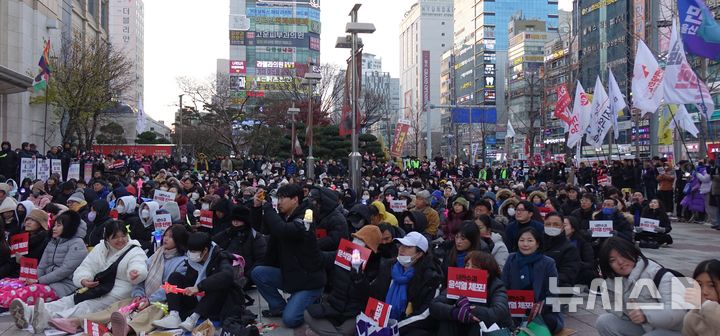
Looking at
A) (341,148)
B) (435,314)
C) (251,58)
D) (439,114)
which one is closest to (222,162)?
(341,148)

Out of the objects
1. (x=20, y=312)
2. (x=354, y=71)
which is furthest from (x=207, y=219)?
(x=354, y=71)

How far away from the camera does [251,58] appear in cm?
9981

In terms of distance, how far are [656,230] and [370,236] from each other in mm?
8689

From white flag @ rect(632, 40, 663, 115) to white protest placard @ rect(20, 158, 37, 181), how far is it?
16.3 m

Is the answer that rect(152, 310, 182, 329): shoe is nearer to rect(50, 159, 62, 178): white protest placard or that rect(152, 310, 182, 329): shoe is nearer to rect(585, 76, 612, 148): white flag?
rect(50, 159, 62, 178): white protest placard

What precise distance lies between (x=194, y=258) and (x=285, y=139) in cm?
3364

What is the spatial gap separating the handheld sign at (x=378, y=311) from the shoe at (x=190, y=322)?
1.81 metres

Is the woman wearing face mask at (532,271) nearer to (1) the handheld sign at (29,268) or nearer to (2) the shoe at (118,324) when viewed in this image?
(2) the shoe at (118,324)

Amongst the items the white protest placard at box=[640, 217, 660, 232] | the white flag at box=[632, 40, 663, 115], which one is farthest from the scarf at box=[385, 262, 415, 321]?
the white flag at box=[632, 40, 663, 115]

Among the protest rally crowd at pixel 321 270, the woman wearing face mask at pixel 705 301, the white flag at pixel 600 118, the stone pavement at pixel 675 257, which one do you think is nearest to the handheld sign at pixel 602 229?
the protest rally crowd at pixel 321 270

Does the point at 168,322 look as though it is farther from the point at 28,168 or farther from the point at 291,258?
the point at 28,168

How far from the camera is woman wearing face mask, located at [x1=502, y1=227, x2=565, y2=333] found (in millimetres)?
5852

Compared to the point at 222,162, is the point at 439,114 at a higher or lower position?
higher

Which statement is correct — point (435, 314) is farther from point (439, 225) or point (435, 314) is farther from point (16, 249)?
point (16, 249)
